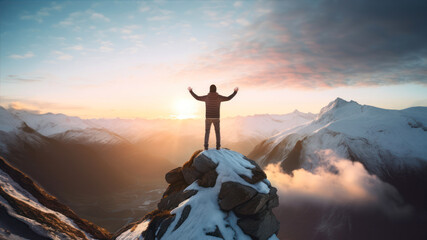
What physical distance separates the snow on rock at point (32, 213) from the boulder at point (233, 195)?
13.9 metres

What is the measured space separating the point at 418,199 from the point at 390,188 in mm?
14051

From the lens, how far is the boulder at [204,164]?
65.2 feet

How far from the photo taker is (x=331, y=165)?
158m

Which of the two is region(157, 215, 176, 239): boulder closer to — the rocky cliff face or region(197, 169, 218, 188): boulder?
the rocky cliff face

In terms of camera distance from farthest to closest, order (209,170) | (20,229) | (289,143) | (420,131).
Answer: (289,143)
(420,131)
(209,170)
(20,229)

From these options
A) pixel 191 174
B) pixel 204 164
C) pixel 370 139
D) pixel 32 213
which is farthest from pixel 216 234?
pixel 370 139

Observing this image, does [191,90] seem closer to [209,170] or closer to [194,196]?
[209,170]

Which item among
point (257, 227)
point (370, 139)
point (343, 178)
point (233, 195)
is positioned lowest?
point (343, 178)

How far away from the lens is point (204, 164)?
20.2 meters

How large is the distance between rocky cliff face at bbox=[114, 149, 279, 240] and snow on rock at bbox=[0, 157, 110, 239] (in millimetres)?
6656

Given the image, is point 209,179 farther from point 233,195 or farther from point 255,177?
point 255,177

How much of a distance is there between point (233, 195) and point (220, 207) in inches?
61.3

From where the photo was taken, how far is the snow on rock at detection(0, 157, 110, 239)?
14586mm

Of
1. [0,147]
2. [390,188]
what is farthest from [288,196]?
[0,147]
